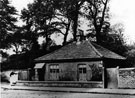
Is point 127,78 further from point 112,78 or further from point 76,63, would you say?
point 76,63

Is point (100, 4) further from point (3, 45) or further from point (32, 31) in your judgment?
point (3, 45)

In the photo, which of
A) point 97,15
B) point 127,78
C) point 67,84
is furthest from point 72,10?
point 127,78

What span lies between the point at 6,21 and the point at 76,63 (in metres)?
21.4

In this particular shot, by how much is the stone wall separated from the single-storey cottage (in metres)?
4.38

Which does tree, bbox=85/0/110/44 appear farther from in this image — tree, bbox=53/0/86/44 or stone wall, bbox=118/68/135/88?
stone wall, bbox=118/68/135/88

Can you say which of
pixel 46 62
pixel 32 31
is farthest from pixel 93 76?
pixel 32 31

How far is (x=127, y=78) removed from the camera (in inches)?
928

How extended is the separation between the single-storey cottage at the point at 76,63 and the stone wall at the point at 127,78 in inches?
172

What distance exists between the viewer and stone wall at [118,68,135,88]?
76.2 feet

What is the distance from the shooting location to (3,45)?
151 ft

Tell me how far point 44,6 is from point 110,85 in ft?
89.4

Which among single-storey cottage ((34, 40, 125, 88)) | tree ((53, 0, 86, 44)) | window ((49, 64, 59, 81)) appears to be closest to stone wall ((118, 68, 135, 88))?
single-storey cottage ((34, 40, 125, 88))

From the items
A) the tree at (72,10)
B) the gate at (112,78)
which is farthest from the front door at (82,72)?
the tree at (72,10)

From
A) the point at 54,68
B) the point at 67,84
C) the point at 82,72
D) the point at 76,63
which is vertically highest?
the point at 76,63
